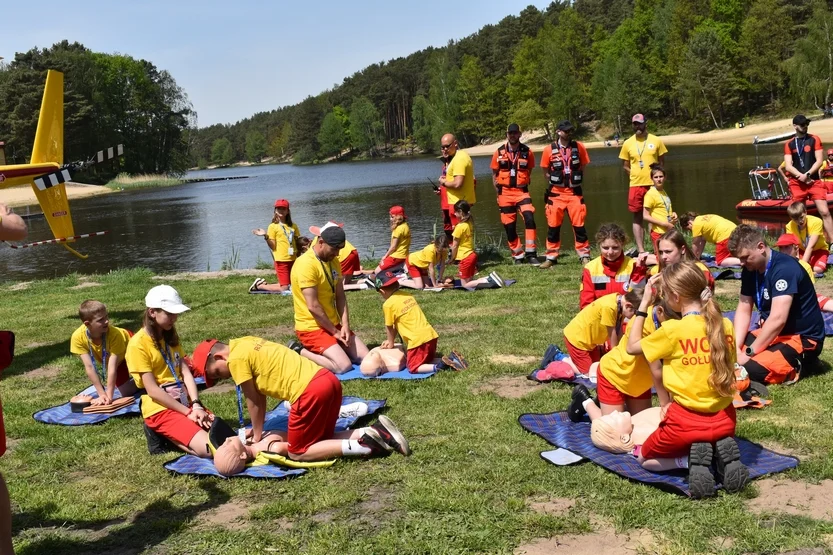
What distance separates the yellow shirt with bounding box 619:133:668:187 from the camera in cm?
1173

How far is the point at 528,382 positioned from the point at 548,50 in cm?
8240

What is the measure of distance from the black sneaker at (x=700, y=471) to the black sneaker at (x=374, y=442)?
6.10ft

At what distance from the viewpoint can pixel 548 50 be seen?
83188mm

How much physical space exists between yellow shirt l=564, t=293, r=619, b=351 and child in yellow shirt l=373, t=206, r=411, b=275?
5324 mm

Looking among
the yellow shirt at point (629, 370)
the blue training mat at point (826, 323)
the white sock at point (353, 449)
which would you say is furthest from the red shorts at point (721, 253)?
the white sock at point (353, 449)

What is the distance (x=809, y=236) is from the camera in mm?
9266

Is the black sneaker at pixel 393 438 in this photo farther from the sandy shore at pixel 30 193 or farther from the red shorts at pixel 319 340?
the sandy shore at pixel 30 193

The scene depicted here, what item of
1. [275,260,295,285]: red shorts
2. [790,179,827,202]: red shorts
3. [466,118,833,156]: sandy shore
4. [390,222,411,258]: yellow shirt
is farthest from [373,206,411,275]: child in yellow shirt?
[466,118,833,156]: sandy shore

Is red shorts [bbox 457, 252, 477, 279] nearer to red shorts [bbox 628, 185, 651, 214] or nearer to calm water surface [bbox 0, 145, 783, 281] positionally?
red shorts [bbox 628, 185, 651, 214]

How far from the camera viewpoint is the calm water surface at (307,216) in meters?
21.9

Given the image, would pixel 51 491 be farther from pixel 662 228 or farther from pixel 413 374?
pixel 662 228

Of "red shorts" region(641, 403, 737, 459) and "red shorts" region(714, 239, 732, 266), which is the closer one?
"red shorts" region(641, 403, 737, 459)

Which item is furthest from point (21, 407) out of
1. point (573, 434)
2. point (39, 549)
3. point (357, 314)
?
point (573, 434)

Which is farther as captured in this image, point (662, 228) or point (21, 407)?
point (662, 228)
